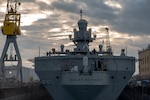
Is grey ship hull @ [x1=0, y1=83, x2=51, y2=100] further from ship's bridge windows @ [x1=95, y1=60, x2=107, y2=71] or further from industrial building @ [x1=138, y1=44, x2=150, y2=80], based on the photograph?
industrial building @ [x1=138, y1=44, x2=150, y2=80]

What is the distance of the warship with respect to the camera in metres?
27.2

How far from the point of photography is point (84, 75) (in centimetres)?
2730

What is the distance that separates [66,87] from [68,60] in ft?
7.50

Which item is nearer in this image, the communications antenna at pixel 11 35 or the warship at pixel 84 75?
the warship at pixel 84 75

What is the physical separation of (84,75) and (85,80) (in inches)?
17.4

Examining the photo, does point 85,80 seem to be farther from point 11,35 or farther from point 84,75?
point 11,35

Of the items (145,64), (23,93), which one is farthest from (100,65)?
(145,64)

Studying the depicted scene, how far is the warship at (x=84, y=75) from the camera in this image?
27.2 m

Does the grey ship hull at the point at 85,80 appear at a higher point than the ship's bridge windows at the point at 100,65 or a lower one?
lower

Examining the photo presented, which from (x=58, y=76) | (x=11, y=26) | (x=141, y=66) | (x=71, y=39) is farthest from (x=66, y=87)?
(x=141, y=66)

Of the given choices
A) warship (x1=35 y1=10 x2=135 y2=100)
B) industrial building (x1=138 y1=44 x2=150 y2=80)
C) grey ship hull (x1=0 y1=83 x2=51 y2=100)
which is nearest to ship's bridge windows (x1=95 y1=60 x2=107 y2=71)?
warship (x1=35 y1=10 x2=135 y2=100)

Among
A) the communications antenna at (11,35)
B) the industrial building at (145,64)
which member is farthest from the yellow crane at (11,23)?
the industrial building at (145,64)

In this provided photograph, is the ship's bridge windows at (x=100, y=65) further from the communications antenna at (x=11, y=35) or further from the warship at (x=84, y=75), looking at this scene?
the communications antenna at (x=11, y=35)

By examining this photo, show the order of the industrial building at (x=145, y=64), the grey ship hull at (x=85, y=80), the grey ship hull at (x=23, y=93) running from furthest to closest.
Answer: the industrial building at (x=145, y=64)
the grey ship hull at (x=23, y=93)
the grey ship hull at (x=85, y=80)
